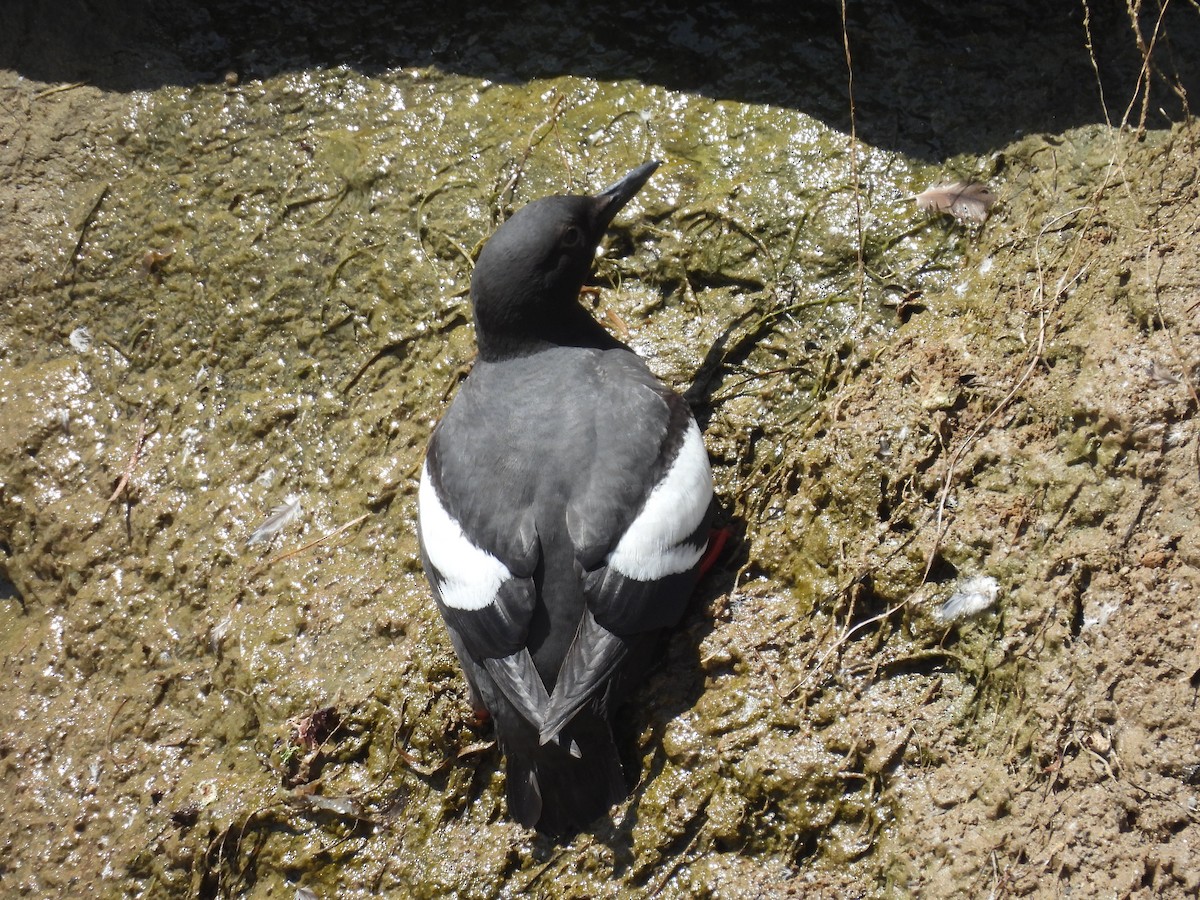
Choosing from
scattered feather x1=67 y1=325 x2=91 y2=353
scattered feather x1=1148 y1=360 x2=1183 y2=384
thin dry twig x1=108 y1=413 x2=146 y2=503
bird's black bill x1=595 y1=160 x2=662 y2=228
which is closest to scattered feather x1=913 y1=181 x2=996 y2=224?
bird's black bill x1=595 y1=160 x2=662 y2=228

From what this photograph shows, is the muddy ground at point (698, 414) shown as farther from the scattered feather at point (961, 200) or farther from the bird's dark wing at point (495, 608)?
the bird's dark wing at point (495, 608)

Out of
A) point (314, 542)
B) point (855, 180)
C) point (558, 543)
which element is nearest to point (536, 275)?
point (558, 543)

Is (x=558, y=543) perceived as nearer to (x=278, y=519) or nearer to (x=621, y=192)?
(x=621, y=192)

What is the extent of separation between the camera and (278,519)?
4.89 metres

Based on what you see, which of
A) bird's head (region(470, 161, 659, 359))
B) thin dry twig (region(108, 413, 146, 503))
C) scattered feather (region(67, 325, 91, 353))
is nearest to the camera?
bird's head (region(470, 161, 659, 359))

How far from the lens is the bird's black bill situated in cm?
438

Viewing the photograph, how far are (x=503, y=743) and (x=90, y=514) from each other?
282 cm

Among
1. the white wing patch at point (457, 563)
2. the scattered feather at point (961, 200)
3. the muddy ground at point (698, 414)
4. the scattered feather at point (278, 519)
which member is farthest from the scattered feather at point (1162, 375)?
the scattered feather at point (278, 519)

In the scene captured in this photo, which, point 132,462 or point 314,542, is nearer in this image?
point 314,542

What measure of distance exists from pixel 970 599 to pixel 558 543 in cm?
140

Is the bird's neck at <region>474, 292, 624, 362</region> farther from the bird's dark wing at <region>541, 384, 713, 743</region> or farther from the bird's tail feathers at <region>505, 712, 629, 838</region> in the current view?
the bird's tail feathers at <region>505, 712, 629, 838</region>

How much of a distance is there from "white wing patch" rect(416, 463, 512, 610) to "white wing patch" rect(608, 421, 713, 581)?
42cm

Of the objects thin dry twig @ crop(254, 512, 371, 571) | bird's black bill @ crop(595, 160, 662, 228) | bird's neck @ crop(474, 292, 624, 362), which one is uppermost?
bird's black bill @ crop(595, 160, 662, 228)

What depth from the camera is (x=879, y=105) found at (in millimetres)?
4719
